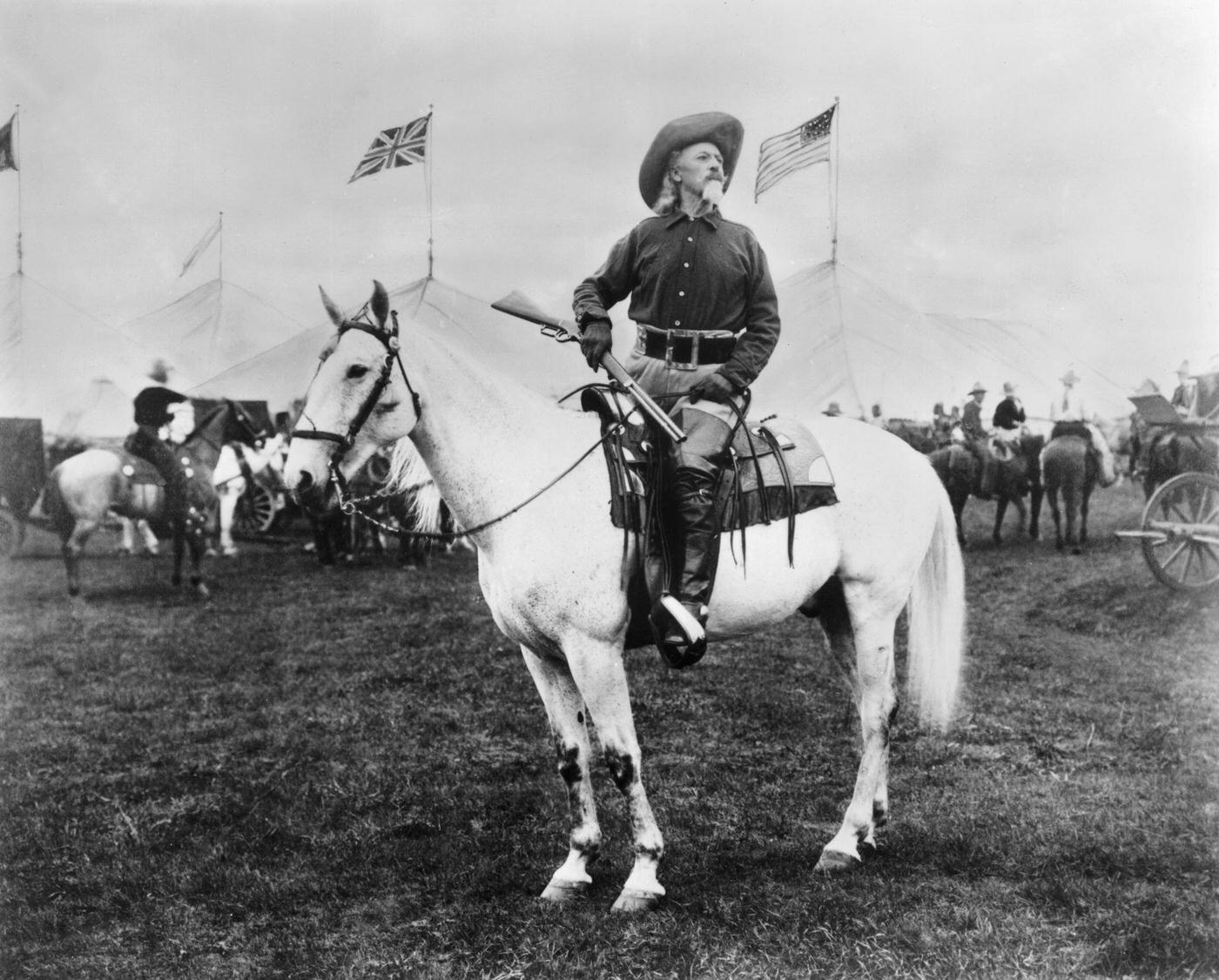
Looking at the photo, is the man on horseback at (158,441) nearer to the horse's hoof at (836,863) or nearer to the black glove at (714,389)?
the black glove at (714,389)

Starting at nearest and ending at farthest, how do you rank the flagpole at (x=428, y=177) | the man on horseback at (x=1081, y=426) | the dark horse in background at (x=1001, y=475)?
the flagpole at (x=428, y=177), the man on horseback at (x=1081, y=426), the dark horse in background at (x=1001, y=475)

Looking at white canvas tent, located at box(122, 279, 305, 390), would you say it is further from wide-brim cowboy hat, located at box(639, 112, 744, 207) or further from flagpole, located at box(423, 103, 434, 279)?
wide-brim cowboy hat, located at box(639, 112, 744, 207)

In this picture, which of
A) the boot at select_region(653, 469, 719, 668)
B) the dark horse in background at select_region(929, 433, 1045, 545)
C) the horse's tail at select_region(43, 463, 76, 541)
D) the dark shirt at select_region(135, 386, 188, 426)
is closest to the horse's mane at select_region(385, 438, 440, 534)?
the boot at select_region(653, 469, 719, 668)

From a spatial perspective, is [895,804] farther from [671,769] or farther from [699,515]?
[699,515]

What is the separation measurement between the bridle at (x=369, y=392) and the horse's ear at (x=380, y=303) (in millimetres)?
21

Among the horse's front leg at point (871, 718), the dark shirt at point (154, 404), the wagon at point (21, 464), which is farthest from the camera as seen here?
the dark shirt at point (154, 404)

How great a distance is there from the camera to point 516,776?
5328mm

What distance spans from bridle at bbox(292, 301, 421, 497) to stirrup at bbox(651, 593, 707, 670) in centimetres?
127

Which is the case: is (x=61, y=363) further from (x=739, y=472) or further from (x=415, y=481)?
(x=739, y=472)

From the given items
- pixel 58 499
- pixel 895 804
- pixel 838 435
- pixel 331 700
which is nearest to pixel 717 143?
pixel 838 435

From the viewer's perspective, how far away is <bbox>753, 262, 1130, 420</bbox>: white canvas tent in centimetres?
1036

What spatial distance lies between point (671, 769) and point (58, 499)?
8.84 m

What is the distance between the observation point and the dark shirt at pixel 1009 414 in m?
14.1

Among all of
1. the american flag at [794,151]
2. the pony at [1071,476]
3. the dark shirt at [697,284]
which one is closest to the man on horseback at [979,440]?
the pony at [1071,476]
